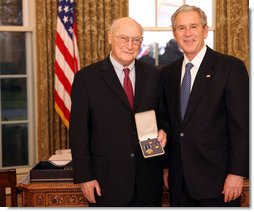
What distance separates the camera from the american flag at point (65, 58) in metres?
4.38

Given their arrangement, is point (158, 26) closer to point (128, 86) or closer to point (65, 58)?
point (65, 58)

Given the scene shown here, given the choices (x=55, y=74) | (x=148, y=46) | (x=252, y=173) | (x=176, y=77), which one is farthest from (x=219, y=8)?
(x=252, y=173)

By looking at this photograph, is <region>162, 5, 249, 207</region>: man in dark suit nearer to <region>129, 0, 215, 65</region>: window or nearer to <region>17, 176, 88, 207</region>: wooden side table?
<region>17, 176, 88, 207</region>: wooden side table

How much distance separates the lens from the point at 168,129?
198 centimetres

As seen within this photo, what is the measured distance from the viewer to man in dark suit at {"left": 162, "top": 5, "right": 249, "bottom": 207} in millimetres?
1795

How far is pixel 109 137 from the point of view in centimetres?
189

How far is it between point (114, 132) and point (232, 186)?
59 cm

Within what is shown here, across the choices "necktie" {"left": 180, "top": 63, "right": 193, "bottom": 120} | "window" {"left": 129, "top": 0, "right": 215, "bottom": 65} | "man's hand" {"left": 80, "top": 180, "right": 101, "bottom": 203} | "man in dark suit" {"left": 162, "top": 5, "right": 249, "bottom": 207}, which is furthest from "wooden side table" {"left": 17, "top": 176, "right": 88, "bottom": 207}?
"window" {"left": 129, "top": 0, "right": 215, "bottom": 65}

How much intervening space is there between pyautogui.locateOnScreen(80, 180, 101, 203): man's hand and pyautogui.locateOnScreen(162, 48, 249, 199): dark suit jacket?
1.19ft

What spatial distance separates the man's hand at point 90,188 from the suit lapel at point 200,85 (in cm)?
51

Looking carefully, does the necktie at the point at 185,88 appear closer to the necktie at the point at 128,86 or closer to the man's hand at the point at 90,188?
the necktie at the point at 128,86

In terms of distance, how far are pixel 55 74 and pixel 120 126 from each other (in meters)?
2.72

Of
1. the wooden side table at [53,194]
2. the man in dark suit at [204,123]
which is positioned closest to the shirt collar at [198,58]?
the man in dark suit at [204,123]

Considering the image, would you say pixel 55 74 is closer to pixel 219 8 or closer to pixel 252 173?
pixel 219 8
